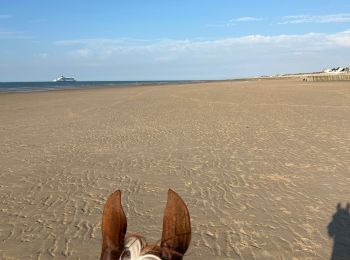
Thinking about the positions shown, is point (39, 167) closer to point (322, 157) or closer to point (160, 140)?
point (160, 140)

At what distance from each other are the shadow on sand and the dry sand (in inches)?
1.2

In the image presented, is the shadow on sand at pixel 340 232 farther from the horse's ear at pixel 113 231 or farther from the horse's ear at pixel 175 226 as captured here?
the horse's ear at pixel 113 231

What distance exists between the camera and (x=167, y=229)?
4.08 feet

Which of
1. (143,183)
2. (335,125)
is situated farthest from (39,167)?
(335,125)

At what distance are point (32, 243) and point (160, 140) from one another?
7460mm

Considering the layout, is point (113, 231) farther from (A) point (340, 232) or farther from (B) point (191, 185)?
(B) point (191, 185)

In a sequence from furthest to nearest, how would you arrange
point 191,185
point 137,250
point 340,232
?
point 191,185 → point 340,232 → point 137,250

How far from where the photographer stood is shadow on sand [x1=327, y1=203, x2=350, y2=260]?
4784 millimetres

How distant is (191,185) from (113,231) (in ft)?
21.5

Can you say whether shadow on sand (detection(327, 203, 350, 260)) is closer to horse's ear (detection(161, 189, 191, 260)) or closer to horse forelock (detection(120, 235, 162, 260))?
horse's ear (detection(161, 189, 191, 260))

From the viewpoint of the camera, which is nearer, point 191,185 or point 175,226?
point 175,226

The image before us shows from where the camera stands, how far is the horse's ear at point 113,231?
4.04 feet

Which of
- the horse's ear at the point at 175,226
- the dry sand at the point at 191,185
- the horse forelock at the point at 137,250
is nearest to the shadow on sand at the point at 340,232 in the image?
the dry sand at the point at 191,185

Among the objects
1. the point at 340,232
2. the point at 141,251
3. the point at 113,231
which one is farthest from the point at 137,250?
the point at 340,232
